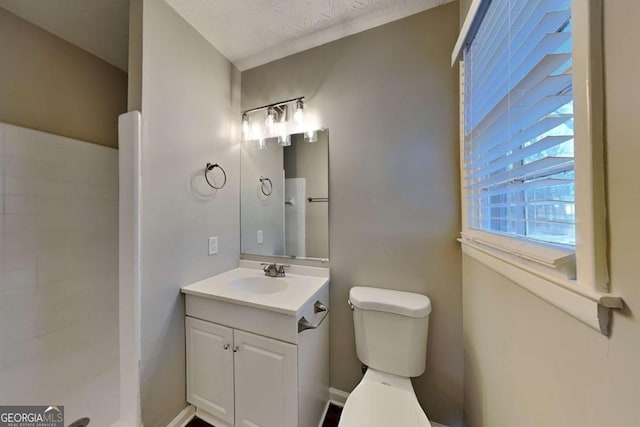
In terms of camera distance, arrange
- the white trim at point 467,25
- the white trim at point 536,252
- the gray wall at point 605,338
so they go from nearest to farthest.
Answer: the gray wall at point 605,338 < the white trim at point 536,252 < the white trim at point 467,25

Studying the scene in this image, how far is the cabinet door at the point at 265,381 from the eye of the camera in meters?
1.04

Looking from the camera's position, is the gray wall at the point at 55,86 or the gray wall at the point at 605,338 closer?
the gray wall at the point at 605,338

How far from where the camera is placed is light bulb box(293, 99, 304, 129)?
152 centimetres

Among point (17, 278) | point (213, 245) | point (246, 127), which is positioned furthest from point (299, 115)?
point (17, 278)

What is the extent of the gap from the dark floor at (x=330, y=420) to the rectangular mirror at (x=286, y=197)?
0.98m

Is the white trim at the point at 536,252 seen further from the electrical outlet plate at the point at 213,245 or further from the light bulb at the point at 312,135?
the electrical outlet plate at the point at 213,245

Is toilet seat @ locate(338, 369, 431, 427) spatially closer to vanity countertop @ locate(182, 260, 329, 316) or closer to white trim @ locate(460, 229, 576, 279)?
vanity countertop @ locate(182, 260, 329, 316)

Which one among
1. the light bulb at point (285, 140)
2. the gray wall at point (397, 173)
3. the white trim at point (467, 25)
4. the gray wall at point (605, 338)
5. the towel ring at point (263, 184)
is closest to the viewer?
the gray wall at point (605, 338)

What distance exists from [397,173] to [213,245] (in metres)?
1.33

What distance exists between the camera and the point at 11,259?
1130 millimetres

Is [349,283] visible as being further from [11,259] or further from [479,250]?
[11,259]

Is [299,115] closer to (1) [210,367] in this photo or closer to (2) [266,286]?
(2) [266,286]

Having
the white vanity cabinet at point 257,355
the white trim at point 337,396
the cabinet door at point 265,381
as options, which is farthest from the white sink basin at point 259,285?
the white trim at point 337,396

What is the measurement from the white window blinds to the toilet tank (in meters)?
0.55
